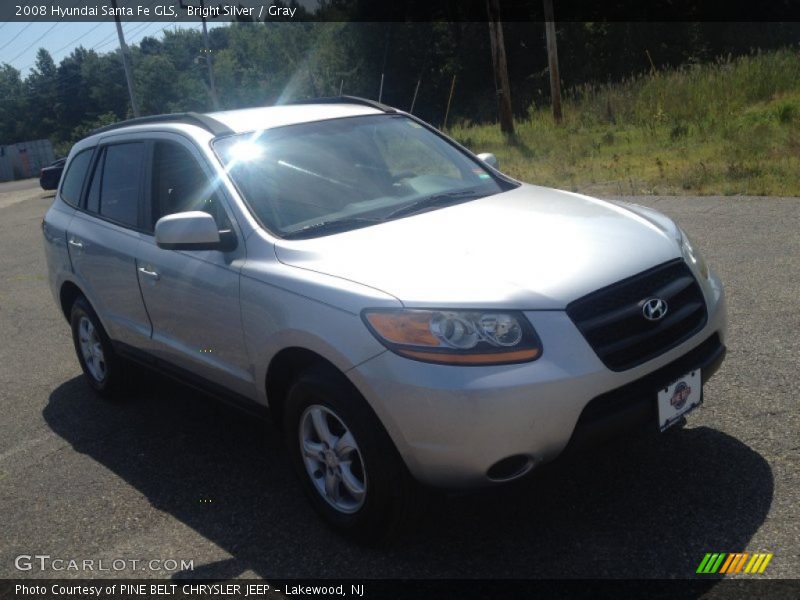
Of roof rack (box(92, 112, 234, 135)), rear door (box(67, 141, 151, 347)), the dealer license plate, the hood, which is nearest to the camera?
the hood

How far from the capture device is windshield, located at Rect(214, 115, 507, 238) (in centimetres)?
401

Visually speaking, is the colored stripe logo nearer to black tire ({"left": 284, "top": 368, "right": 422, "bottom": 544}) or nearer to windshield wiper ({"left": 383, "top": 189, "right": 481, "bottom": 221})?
black tire ({"left": 284, "top": 368, "right": 422, "bottom": 544})

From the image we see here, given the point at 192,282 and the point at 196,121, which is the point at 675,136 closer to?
the point at 196,121

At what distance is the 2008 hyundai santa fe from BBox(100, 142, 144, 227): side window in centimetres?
2

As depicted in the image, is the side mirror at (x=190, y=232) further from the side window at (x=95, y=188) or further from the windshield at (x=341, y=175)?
the side window at (x=95, y=188)

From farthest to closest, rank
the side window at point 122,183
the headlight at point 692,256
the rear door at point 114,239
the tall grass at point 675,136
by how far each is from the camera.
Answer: the tall grass at point 675,136
the side window at point 122,183
the rear door at point 114,239
the headlight at point 692,256

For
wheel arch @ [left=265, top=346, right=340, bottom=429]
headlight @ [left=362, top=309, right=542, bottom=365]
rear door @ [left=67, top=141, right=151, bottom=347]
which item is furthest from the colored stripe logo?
rear door @ [left=67, top=141, right=151, bottom=347]

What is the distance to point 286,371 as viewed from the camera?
3.66 meters

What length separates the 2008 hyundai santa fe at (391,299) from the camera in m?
2.99

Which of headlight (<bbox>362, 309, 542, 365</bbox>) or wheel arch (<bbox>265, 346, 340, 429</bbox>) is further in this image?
wheel arch (<bbox>265, 346, 340, 429</bbox>)

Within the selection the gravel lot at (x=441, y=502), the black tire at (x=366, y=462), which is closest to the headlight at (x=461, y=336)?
the black tire at (x=366, y=462)

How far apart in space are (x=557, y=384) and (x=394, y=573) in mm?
1030

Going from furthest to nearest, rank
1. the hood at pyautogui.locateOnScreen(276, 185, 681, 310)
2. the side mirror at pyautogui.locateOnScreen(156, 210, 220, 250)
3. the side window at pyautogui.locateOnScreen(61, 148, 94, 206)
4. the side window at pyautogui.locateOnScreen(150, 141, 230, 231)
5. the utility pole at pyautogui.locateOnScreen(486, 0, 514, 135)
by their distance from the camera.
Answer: the utility pole at pyautogui.locateOnScreen(486, 0, 514, 135), the side window at pyautogui.locateOnScreen(61, 148, 94, 206), the side window at pyautogui.locateOnScreen(150, 141, 230, 231), the side mirror at pyautogui.locateOnScreen(156, 210, 220, 250), the hood at pyautogui.locateOnScreen(276, 185, 681, 310)

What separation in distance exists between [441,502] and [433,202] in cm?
151
